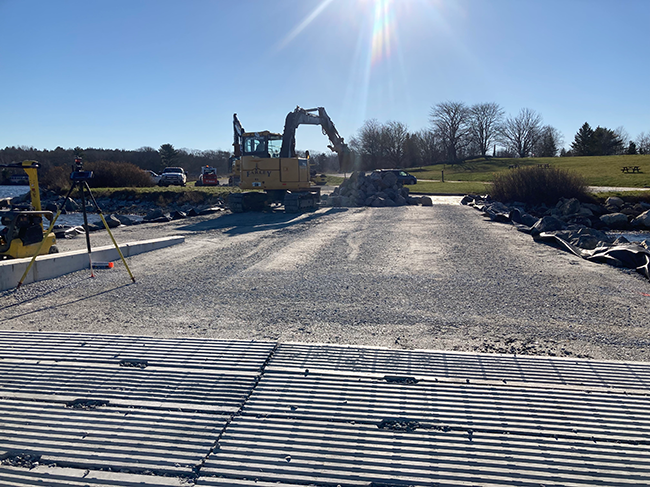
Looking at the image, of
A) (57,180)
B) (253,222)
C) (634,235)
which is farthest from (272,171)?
(57,180)

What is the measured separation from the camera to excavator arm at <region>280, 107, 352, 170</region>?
69.5 ft

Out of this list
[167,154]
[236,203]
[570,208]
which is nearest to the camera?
[570,208]

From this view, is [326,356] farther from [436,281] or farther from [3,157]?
[3,157]

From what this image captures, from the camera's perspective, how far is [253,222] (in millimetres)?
16969

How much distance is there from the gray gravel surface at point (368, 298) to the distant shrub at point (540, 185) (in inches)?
442

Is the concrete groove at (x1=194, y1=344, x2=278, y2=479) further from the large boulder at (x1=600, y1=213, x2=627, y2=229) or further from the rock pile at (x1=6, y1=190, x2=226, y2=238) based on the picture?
the large boulder at (x1=600, y1=213, x2=627, y2=229)

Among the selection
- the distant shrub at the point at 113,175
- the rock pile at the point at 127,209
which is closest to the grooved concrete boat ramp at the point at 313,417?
the rock pile at the point at 127,209

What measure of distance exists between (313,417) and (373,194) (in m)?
21.9

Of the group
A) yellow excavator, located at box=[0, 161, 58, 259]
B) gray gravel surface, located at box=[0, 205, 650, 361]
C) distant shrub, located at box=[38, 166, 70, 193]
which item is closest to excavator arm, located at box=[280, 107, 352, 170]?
gray gravel surface, located at box=[0, 205, 650, 361]

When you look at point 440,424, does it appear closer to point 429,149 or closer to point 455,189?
point 455,189

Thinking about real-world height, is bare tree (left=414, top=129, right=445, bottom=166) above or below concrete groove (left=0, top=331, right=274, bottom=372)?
above

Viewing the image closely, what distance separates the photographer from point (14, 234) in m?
8.27

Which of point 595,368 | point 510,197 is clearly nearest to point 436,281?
point 595,368

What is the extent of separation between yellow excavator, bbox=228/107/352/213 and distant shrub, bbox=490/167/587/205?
9.77 m
